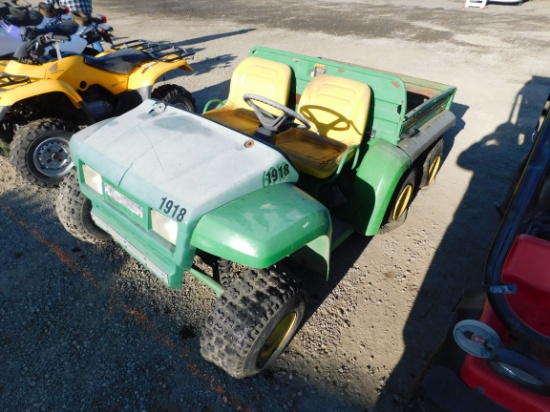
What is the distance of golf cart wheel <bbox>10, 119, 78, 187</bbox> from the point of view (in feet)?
12.9

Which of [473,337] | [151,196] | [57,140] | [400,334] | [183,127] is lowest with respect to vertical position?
[400,334]

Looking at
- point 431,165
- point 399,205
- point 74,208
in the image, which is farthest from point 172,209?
point 431,165

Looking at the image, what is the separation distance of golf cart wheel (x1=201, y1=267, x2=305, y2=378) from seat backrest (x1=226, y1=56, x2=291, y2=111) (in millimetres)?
2124

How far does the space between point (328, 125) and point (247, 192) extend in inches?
63.8

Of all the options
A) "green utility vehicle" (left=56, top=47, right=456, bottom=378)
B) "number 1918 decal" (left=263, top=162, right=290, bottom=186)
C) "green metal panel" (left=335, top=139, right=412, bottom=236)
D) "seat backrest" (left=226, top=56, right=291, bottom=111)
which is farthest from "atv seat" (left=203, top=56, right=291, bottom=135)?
"number 1918 decal" (left=263, top=162, right=290, bottom=186)

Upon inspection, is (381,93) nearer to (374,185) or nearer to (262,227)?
(374,185)

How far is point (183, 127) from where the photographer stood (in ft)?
8.62

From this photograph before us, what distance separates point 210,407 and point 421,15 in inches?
693

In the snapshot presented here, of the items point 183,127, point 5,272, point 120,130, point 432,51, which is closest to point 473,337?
point 183,127

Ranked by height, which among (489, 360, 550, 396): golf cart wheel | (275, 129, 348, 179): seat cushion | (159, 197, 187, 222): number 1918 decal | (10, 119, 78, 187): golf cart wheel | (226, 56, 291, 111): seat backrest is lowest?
(10, 119, 78, 187): golf cart wheel

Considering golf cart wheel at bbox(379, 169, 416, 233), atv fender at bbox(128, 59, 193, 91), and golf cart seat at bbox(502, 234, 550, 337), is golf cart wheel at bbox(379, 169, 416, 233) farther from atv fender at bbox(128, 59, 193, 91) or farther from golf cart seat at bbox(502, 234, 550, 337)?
atv fender at bbox(128, 59, 193, 91)

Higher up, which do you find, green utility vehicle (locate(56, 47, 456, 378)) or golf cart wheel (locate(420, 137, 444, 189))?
green utility vehicle (locate(56, 47, 456, 378))

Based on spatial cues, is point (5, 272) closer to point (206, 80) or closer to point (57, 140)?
point (57, 140)

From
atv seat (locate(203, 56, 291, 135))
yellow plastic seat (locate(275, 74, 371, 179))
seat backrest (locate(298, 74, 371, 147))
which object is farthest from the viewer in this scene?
atv seat (locate(203, 56, 291, 135))
